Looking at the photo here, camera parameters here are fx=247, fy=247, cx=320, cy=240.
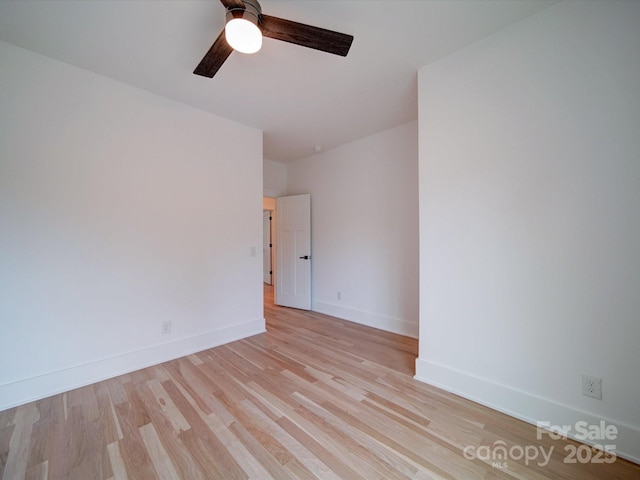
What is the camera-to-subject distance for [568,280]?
152 centimetres

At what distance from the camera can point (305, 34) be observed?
1.37 metres

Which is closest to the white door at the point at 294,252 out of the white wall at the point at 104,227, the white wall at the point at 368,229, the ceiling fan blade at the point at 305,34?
the white wall at the point at 368,229

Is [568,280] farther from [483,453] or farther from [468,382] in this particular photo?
[483,453]

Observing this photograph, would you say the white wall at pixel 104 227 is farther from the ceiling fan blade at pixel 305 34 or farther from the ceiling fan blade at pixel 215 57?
the ceiling fan blade at pixel 305 34

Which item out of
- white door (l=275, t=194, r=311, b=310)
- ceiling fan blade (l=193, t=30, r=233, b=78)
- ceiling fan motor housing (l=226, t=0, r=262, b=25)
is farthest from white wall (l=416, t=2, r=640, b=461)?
white door (l=275, t=194, r=311, b=310)

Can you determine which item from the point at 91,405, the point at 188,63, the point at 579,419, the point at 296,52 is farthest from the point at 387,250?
the point at 91,405

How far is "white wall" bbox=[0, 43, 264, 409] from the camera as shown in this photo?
6.07 ft

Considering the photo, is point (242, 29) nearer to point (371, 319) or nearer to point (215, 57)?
point (215, 57)

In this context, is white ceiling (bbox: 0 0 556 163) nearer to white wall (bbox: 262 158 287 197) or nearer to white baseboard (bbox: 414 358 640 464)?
white wall (bbox: 262 158 287 197)

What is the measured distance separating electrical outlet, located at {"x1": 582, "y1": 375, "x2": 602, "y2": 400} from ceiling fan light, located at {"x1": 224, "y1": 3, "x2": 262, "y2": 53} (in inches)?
108

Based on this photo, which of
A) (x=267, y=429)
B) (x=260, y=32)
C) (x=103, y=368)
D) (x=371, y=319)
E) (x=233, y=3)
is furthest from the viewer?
(x=371, y=319)

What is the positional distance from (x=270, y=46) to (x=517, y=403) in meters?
3.06

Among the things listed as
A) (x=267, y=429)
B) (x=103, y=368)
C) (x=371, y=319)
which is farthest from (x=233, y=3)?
(x=371, y=319)

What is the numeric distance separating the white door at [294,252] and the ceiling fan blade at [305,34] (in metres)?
2.82
